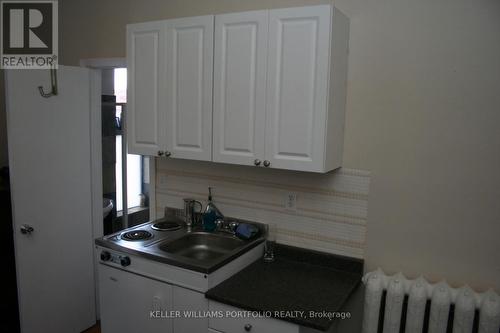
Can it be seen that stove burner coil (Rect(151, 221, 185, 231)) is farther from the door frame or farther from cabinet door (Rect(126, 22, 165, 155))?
cabinet door (Rect(126, 22, 165, 155))

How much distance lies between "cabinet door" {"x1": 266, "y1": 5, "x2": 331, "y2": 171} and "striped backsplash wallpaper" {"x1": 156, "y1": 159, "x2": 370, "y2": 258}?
38cm

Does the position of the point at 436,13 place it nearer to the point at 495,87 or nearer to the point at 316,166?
the point at 495,87

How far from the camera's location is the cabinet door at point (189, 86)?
2.29 m

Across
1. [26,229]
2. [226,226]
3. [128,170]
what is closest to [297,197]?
[226,226]

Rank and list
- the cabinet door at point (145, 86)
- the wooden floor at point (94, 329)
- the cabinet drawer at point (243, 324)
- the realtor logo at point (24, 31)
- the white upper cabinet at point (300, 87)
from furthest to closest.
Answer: the wooden floor at point (94, 329) < the realtor logo at point (24, 31) < the cabinet door at point (145, 86) < the white upper cabinet at point (300, 87) < the cabinet drawer at point (243, 324)

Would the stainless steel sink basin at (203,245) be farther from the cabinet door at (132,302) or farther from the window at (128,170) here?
the window at (128,170)

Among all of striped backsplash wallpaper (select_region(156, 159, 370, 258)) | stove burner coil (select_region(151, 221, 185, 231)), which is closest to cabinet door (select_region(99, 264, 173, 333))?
stove burner coil (select_region(151, 221, 185, 231))

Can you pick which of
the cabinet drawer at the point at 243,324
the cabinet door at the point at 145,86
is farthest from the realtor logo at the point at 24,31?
the cabinet drawer at the point at 243,324

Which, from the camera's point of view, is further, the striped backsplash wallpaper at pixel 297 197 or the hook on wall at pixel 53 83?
the hook on wall at pixel 53 83

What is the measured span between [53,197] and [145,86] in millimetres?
1082

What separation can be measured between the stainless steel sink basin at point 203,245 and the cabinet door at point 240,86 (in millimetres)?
607

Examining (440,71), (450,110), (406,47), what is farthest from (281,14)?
(450,110)

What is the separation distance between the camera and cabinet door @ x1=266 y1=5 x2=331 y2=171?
1.97m

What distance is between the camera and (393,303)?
6.75 feet
